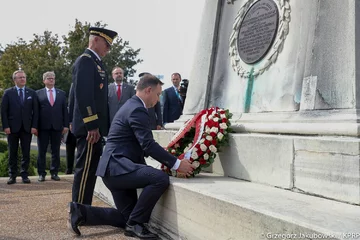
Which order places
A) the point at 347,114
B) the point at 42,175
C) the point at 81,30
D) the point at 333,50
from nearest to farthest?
the point at 347,114
the point at 333,50
the point at 42,175
the point at 81,30

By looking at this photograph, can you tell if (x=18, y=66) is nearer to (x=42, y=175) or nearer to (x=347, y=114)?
(x=42, y=175)

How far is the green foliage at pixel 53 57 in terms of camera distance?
2542 centimetres

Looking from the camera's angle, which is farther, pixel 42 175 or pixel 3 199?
pixel 42 175

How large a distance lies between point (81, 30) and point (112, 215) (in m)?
23.7

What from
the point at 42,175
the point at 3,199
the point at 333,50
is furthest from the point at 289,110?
the point at 42,175

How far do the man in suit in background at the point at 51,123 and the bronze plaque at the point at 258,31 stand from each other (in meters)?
4.24

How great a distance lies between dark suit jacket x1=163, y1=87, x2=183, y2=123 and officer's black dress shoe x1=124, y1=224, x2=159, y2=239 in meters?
4.53

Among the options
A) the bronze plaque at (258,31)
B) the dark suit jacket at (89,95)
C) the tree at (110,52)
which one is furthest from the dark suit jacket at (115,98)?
the tree at (110,52)

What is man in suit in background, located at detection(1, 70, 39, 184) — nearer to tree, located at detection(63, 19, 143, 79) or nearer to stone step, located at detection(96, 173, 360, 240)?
stone step, located at detection(96, 173, 360, 240)

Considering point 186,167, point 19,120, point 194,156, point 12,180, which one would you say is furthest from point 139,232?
point 19,120

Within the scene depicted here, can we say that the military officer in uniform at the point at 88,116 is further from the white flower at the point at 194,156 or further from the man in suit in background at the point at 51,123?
the man in suit in background at the point at 51,123

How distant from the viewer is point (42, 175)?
7.50 meters

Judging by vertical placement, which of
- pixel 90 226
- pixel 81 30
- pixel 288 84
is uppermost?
pixel 81 30

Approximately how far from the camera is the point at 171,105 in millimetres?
8211
